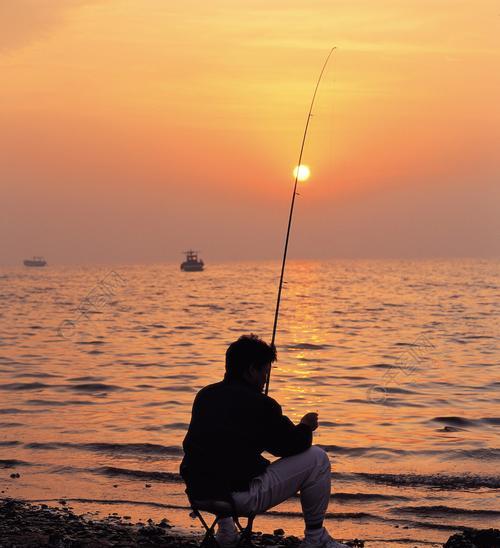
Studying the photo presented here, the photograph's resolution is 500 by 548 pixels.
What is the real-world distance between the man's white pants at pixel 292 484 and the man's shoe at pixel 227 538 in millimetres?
519

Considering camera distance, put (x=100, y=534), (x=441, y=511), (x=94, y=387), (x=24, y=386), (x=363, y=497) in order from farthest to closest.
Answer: (x=24, y=386) < (x=94, y=387) < (x=363, y=497) < (x=441, y=511) < (x=100, y=534)

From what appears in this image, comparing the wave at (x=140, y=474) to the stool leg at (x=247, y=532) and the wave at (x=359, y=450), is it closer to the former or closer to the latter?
the wave at (x=359, y=450)

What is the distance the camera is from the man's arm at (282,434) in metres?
5.33

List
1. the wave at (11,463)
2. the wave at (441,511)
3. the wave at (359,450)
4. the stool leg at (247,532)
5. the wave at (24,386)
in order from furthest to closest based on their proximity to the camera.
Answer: the wave at (24,386)
the wave at (359,450)
the wave at (11,463)
the wave at (441,511)
the stool leg at (247,532)

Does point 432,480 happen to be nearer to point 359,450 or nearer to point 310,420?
point 359,450

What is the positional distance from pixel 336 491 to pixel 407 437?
11.2 ft

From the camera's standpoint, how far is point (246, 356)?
17.6 ft

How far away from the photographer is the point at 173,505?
28.6 ft

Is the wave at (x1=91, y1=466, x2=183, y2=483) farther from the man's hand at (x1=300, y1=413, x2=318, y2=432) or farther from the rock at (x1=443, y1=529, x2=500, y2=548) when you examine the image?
the man's hand at (x1=300, y1=413, x2=318, y2=432)

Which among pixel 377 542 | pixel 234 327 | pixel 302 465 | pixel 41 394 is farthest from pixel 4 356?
pixel 302 465

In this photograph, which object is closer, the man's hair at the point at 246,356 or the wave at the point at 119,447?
the man's hair at the point at 246,356

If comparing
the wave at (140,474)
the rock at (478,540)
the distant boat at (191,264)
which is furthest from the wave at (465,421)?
the distant boat at (191,264)

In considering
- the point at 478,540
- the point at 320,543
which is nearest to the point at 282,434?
the point at 320,543

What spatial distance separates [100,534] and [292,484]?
2.27 m
